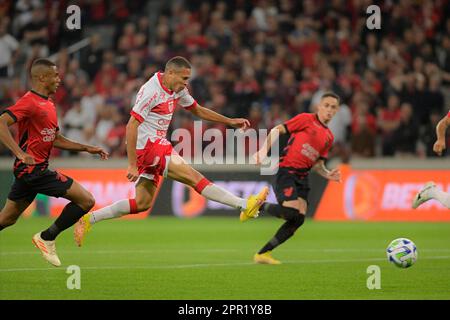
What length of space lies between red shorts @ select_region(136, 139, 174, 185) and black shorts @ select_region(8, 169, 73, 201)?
86cm

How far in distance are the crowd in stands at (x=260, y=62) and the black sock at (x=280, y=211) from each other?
27.9 feet

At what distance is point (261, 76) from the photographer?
22.0m

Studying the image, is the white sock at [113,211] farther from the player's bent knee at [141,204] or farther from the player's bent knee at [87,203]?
the player's bent knee at [87,203]

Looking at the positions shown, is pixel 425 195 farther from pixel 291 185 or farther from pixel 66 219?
pixel 66 219

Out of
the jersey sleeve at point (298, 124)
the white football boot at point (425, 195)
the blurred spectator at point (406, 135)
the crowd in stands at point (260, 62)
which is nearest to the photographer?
the white football boot at point (425, 195)

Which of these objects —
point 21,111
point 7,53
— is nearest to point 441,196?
point 21,111

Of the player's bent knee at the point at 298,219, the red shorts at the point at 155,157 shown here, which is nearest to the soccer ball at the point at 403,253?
the player's bent knee at the point at 298,219

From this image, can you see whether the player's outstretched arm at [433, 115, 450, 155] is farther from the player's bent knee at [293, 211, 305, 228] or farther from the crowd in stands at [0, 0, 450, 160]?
the crowd in stands at [0, 0, 450, 160]

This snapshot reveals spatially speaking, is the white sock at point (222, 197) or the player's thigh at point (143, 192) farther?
the player's thigh at point (143, 192)

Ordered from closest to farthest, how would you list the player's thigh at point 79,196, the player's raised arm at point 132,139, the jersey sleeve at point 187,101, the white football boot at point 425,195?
the player's raised arm at point 132,139 → the player's thigh at point 79,196 → the jersey sleeve at point 187,101 → the white football boot at point 425,195

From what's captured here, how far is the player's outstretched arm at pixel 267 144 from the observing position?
37.0 ft

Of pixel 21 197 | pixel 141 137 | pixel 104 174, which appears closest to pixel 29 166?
pixel 21 197

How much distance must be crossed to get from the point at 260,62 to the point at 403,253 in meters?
12.2

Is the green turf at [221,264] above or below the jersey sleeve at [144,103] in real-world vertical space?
below
